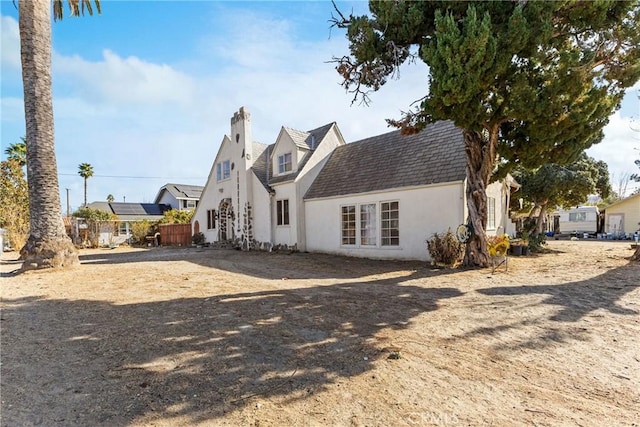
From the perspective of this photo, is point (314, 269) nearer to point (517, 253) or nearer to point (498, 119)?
point (498, 119)

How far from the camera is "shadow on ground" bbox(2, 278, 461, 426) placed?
9.95 feet

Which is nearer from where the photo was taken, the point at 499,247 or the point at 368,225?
the point at 499,247

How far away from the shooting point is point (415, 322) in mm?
5344

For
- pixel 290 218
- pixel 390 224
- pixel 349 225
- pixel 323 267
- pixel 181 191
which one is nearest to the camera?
pixel 323 267

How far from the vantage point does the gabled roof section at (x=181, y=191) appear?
4219cm

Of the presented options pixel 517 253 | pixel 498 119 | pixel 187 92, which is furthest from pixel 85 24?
pixel 517 253

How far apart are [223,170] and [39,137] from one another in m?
12.2

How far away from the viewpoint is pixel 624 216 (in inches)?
1212

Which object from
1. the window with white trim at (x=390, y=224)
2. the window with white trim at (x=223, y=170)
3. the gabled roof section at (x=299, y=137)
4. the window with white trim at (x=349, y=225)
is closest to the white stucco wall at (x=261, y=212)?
the window with white trim at (x=223, y=170)

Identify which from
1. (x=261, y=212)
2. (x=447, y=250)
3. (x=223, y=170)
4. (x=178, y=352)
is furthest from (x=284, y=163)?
(x=178, y=352)

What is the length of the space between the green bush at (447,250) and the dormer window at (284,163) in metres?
9.44

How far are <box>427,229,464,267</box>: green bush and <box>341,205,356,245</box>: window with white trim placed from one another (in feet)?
14.2

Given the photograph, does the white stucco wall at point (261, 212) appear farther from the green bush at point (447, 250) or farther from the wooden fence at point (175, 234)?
the green bush at point (447, 250)

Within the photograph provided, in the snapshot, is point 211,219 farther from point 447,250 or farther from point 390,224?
point 447,250
